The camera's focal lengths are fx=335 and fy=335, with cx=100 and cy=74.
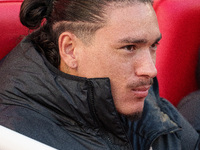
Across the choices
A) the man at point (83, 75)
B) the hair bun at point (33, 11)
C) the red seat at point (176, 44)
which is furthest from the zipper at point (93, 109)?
the red seat at point (176, 44)

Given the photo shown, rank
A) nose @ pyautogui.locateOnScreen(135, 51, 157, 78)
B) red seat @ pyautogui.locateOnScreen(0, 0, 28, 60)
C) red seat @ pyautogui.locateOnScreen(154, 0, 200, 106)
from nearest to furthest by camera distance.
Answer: nose @ pyautogui.locateOnScreen(135, 51, 157, 78) < red seat @ pyautogui.locateOnScreen(0, 0, 28, 60) < red seat @ pyautogui.locateOnScreen(154, 0, 200, 106)

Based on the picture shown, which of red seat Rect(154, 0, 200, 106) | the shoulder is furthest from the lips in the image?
red seat Rect(154, 0, 200, 106)

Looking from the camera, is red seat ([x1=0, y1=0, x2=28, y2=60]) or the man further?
red seat ([x1=0, y1=0, x2=28, y2=60])

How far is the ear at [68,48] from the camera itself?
2.96ft

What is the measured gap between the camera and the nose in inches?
34.0

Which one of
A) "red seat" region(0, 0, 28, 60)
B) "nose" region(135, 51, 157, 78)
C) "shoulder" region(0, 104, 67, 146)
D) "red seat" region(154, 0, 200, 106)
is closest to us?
"shoulder" region(0, 104, 67, 146)

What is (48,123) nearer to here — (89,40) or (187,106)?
(89,40)

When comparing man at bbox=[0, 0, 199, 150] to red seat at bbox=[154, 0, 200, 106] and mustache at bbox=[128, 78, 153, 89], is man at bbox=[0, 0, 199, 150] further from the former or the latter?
A: red seat at bbox=[154, 0, 200, 106]

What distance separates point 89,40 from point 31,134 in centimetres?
28

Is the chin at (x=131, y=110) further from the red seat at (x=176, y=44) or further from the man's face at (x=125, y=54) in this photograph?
the red seat at (x=176, y=44)

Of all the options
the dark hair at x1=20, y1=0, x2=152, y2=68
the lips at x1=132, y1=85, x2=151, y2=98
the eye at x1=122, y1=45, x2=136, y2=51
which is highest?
the dark hair at x1=20, y1=0, x2=152, y2=68

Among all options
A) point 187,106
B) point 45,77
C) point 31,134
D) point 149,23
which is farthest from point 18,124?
point 187,106

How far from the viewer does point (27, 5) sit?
0.94 meters

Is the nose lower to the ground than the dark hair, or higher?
lower
